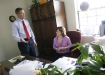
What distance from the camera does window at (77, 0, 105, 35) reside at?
9.36 ft

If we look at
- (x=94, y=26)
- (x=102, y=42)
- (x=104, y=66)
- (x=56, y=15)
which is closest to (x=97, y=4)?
(x=94, y=26)

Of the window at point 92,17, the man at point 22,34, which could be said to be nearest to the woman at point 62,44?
the man at point 22,34

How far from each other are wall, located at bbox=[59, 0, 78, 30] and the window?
0.20m

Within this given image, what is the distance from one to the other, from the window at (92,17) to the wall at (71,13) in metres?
0.20

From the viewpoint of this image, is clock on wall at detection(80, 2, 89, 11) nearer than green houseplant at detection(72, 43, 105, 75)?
No

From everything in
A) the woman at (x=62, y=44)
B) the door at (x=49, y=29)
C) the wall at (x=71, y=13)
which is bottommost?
the woman at (x=62, y=44)

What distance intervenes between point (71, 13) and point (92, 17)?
0.64m

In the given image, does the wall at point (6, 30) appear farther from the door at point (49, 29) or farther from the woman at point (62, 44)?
the woman at point (62, 44)

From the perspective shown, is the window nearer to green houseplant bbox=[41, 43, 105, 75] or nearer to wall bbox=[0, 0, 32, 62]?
wall bbox=[0, 0, 32, 62]

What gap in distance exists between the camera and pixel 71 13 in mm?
3141

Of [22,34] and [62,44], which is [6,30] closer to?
[22,34]

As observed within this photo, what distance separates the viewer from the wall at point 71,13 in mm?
3071

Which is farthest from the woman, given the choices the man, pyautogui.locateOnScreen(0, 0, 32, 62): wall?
pyautogui.locateOnScreen(0, 0, 32, 62): wall

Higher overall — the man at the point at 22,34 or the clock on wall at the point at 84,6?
the clock on wall at the point at 84,6
